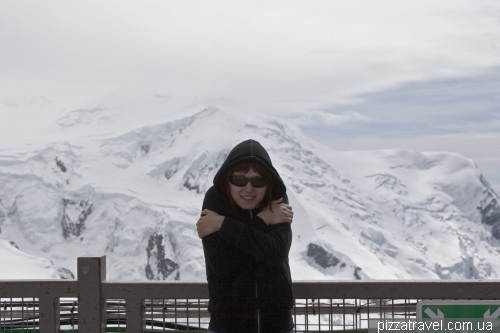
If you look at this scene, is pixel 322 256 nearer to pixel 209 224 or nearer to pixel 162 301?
pixel 162 301

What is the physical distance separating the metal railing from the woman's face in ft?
3.43

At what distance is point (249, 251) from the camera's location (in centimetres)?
342

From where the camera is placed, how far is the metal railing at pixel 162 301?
14.4 feet

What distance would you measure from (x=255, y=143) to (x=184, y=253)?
16707 cm

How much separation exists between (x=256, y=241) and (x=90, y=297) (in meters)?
1.87

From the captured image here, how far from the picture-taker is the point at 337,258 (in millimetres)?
196250

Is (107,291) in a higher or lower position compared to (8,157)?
lower

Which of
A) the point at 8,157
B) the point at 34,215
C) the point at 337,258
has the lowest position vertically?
the point at 337,258

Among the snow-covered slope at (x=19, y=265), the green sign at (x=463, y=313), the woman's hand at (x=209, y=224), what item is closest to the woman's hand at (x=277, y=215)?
the woman's hand at (x=209, y=224)

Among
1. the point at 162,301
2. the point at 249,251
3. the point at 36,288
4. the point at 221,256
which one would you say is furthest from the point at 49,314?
the point at 249,251

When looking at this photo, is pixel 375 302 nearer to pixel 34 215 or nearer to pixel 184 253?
pixel 184 253

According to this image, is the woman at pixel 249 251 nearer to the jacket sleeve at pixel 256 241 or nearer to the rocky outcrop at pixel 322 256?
the jacket sleeve at pixel 256 241

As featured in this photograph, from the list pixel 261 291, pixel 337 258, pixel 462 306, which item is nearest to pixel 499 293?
pixel 462 306

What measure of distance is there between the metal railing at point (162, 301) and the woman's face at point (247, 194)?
1.05 meters
